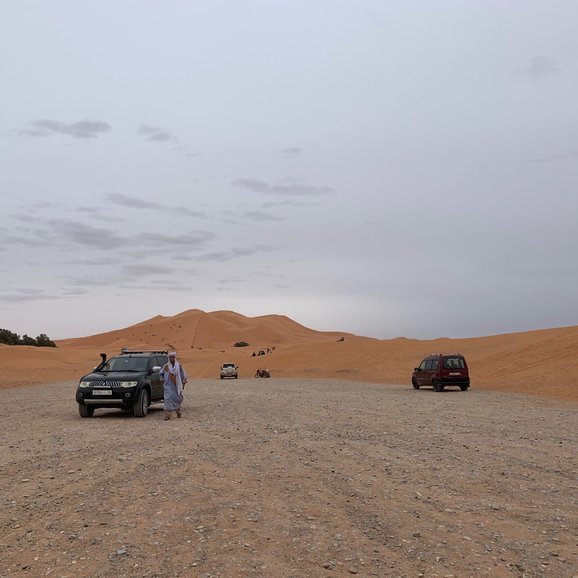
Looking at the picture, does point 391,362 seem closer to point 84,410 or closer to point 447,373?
point 447,373

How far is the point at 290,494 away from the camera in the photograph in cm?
740

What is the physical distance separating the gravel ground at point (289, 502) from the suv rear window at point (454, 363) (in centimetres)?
1511

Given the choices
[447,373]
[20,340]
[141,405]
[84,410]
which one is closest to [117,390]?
[141,405]

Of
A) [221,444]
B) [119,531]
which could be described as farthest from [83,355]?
[119,531]

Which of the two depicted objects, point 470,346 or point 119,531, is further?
point 470,346

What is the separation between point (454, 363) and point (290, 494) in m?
23.0

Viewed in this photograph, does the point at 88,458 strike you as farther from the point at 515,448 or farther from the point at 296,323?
the point at 296,323

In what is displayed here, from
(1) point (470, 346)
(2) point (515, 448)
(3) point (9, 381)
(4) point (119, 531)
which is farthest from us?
(1) point (470, 346)

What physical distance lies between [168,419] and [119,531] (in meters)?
9.71

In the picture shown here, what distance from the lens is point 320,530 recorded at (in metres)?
6.05

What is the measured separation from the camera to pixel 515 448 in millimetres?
10844

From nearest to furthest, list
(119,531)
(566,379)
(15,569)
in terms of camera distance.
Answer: (15,569)
(119,531)
(566,379)

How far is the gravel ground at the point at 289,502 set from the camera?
5285 mm

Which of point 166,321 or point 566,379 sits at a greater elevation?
point 166,321
